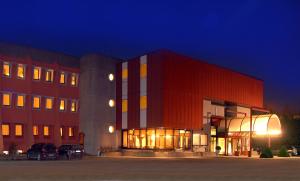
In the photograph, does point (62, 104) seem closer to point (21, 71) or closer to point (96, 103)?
point (96, 103)

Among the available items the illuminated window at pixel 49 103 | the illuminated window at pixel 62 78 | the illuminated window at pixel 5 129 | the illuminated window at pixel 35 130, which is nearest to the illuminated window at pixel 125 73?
the illuminated window at pixel 62 78

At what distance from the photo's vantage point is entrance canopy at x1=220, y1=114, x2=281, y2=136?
69.1 meters

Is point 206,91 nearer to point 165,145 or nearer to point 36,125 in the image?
point 165,145

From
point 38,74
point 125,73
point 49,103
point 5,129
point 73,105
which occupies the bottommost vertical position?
point 5,129

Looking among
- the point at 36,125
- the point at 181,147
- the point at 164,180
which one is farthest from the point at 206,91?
the point at 164,180

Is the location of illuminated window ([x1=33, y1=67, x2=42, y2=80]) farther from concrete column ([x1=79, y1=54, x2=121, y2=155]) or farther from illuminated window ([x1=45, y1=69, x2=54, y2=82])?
concrete column ([x1=79, y1=54, x2=121, y2=155])

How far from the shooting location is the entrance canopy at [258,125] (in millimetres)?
69062

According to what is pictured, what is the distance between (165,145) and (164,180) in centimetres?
4300

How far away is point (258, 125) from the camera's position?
230 ft

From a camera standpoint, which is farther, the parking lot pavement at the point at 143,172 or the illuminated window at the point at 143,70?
the illuminated window at the point at 143,70

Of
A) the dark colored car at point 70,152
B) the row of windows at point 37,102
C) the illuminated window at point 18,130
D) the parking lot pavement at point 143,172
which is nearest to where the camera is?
the parking lot pavement at point 143,172

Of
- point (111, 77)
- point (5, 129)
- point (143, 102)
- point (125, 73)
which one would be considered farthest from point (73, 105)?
point (5, 129)

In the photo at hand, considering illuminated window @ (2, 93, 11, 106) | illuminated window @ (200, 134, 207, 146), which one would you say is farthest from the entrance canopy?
illuminated window @ (2, 93, 11, 106)

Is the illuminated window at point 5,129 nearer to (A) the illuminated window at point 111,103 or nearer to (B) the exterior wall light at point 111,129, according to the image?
(B) the exterior wall light at point 111,129
